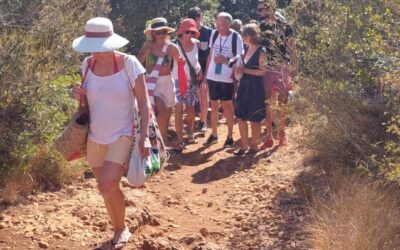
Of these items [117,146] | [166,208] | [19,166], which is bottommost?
[166,208]

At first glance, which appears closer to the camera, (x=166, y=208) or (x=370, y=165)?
(x=370, y=165)

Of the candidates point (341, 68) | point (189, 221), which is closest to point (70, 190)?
point (189, 221)

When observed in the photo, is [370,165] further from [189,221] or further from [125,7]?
[125,7]

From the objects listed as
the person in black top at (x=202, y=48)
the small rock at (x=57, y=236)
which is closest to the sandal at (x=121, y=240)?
the small rock at (x=57, y=236)

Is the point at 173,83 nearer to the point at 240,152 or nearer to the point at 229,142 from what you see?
the point at 240,152

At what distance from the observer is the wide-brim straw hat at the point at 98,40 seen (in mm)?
4648

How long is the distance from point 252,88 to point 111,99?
11.6 ft

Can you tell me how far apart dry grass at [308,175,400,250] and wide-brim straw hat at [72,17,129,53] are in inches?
78.5

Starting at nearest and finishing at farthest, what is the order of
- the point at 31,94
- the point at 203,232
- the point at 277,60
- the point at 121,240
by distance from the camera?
the point at 121,240 → the point at 203,232 → the point at 31,94 → the point at 277,60

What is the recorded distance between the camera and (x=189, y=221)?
6.12 m

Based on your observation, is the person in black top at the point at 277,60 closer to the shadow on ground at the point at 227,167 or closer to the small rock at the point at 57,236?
the shadow on ground at the point at 227,167

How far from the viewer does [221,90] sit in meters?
8.65

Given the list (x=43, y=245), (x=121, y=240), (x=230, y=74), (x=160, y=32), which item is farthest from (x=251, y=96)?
(x=43, y=245)

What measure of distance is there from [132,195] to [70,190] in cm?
63
